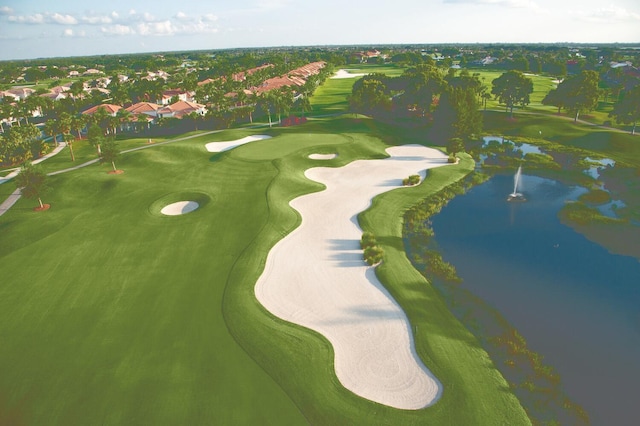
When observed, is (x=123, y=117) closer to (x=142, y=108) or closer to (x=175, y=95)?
(x=142, y=108)

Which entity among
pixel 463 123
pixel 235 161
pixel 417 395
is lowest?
pixel 417 395

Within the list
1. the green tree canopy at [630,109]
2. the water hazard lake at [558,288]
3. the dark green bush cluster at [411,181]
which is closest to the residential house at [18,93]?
the dark green bush cluster at [411,181]

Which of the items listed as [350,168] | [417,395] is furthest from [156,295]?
[350,168]

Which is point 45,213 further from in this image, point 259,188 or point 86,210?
point 259,188

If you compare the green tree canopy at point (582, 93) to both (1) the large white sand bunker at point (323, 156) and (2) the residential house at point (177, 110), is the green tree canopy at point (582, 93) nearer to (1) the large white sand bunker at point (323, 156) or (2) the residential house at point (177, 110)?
(1) the large white sand bunker at point (323, 156)

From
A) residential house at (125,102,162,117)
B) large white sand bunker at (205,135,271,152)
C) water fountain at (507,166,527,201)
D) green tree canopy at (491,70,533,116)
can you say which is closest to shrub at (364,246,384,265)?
water fountain at (507,166,527,201)

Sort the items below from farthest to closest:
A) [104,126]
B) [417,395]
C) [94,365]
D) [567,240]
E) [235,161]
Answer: [104,126]
[235,161]
[567,240]
[94,365]
[417,395]

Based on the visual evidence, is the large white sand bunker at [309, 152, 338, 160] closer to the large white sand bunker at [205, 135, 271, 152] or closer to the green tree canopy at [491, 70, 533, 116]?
the large white sand bunker at [205, 135, 271, 152]
